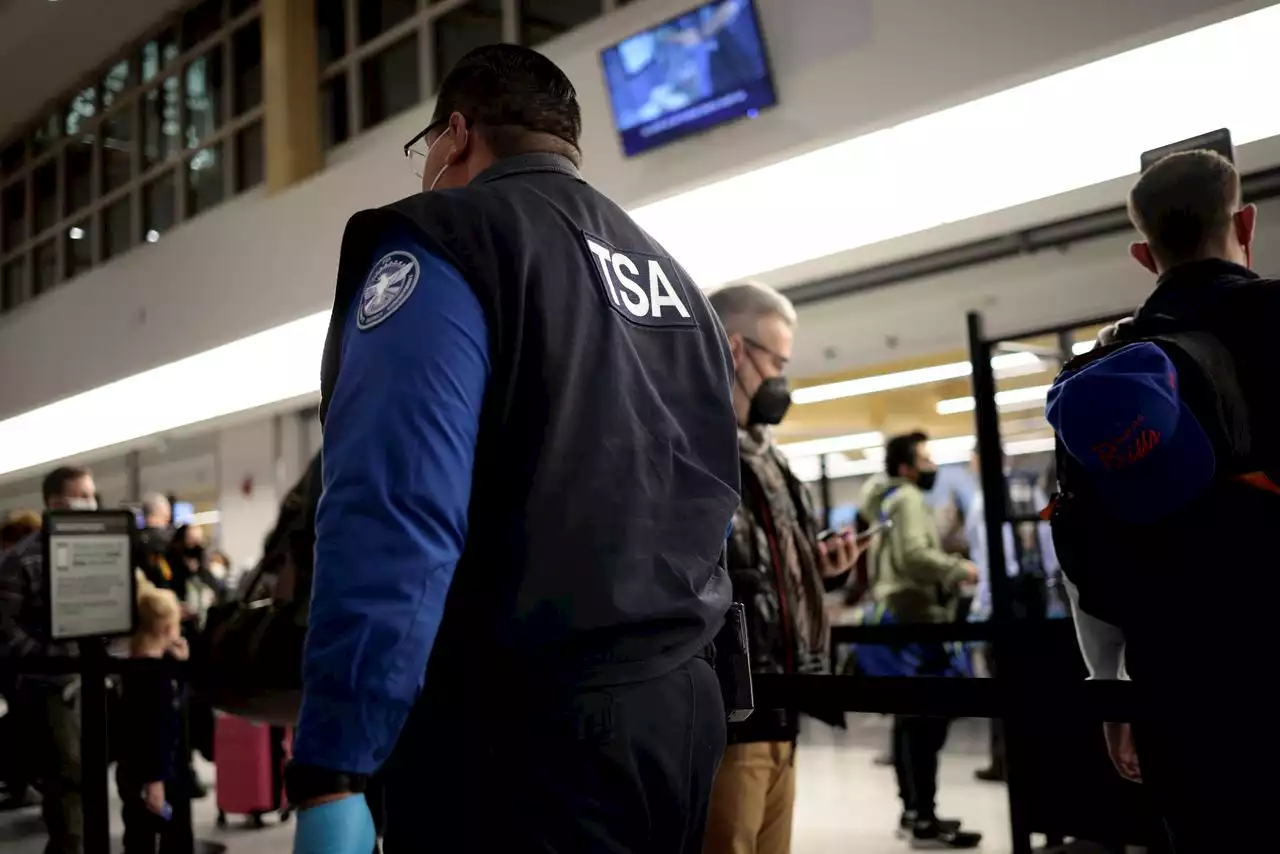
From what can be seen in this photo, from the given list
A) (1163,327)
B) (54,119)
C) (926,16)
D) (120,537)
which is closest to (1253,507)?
(1163,327)

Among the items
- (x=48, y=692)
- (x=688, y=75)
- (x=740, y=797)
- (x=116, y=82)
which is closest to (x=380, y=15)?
(x=688, y=75)

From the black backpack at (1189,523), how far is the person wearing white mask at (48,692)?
367 centimetres

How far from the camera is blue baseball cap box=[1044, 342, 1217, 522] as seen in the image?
128 centimetres

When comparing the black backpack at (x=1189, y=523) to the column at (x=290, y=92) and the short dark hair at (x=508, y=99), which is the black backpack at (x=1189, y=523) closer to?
the short dark hair at (x=508, y=99)

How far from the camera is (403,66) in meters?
8.13

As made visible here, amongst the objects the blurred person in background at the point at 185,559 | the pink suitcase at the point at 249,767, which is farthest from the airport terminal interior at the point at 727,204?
the blurred person in background at the point at 185,559

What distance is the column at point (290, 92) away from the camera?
27.0ft

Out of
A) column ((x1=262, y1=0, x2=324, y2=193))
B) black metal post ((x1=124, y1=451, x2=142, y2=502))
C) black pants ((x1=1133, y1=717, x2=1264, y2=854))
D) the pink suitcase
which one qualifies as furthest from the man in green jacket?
black metal post ((x1=124, y1=451, x2=142, y2=502))

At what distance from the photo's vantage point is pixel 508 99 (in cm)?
121

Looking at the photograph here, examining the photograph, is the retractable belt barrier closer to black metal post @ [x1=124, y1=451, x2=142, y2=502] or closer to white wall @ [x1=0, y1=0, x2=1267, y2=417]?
white wall @ [x1=0, y1=0, x2=1267, y2=417]

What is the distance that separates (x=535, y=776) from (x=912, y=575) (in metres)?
4.36

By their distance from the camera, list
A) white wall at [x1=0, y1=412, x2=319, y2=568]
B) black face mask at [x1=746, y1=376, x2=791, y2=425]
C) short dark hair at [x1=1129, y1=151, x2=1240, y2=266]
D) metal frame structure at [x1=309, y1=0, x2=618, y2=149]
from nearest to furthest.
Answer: short dark hair at [x1=1129, y1=151, x2=1240, y2=266] < black face mask at [x1=746, y1=376, x2=791, y2=425] < metal frame structure at [x1=309, y1=0, x2=618, y2=149] < white wall at [x1=0, y1=412, x2=319, y2=568]

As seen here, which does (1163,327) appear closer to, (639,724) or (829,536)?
(639,724)

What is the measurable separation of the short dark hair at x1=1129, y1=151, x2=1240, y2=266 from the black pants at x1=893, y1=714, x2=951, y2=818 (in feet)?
10.2
